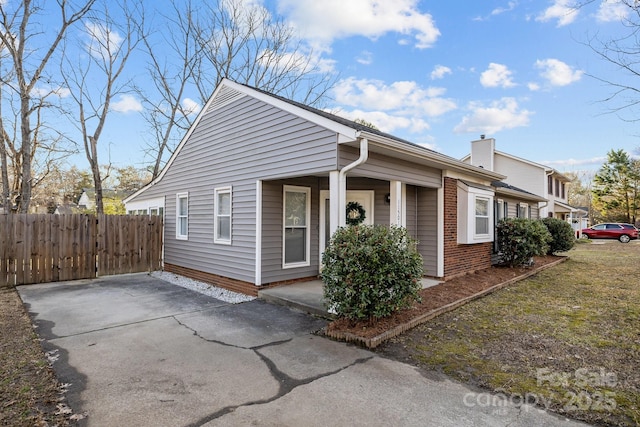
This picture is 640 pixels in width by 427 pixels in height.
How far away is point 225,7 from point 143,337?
18.5 meters

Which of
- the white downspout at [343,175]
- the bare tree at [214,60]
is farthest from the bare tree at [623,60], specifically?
the bare tree at [214,60]

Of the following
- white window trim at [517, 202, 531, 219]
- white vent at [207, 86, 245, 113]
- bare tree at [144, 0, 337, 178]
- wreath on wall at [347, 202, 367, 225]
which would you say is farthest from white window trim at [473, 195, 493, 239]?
bare tree at [144, 0, 337, 178]

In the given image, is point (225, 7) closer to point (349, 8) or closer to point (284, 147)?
point (349, 8)

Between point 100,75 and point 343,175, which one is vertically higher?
point 100,75

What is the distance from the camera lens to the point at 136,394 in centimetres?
313

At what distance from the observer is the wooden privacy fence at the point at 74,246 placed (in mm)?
8367

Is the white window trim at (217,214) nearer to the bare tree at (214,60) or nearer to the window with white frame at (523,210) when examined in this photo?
the window with white frame at (523,210)

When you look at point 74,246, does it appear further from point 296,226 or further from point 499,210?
point 499,210

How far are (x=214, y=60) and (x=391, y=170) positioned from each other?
53.4 ft

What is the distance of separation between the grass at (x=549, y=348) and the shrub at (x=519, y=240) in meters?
2.59

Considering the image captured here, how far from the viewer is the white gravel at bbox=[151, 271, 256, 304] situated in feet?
23.2

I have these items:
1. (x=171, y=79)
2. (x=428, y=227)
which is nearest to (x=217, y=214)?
(x=428, y=227)

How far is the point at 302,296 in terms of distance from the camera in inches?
253

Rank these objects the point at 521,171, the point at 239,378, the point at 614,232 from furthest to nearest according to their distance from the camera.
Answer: the point at 614,232
the point at 521,171
the point at 239,378
